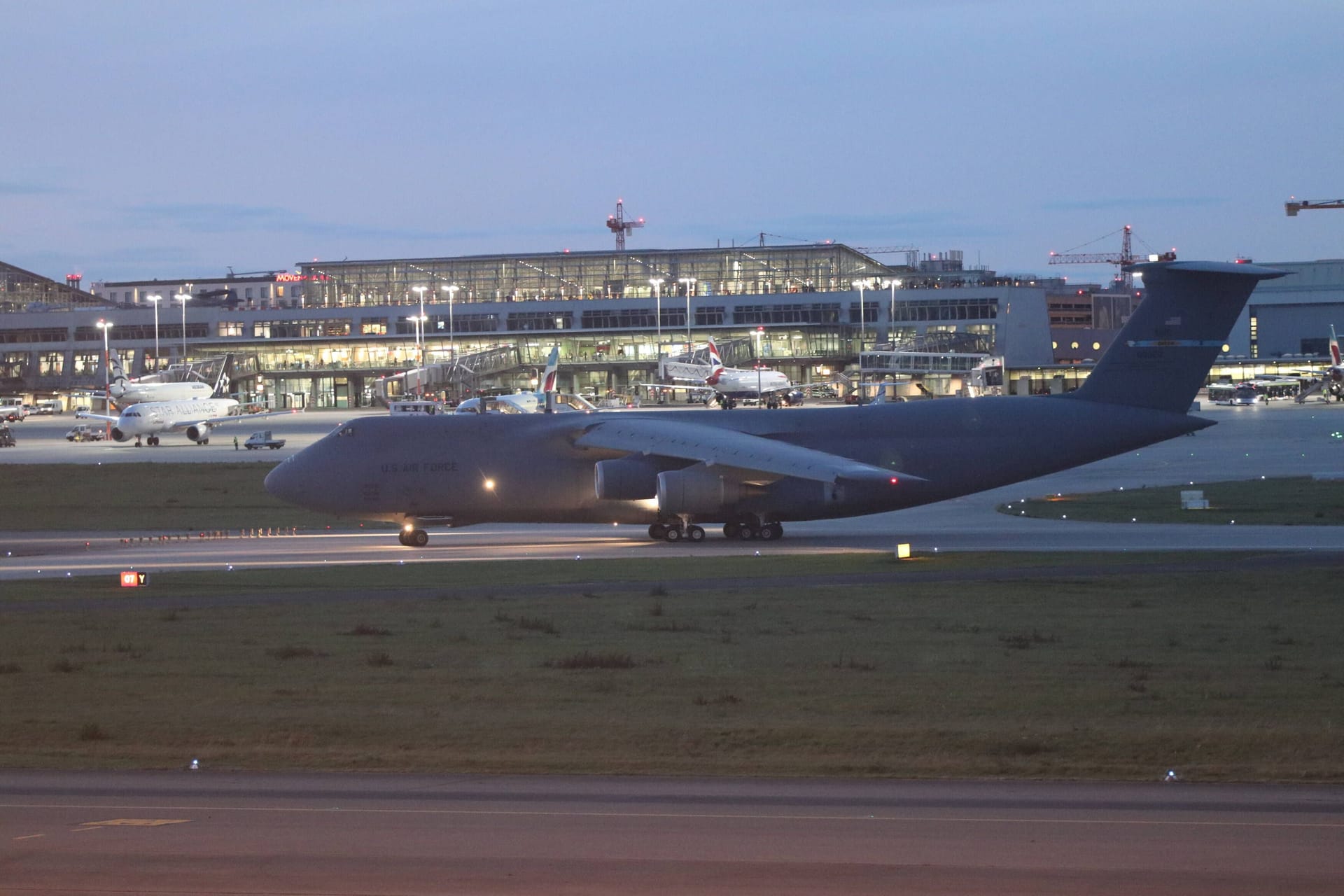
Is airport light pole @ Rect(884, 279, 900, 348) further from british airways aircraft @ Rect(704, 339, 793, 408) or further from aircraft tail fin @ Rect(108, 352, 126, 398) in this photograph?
aircraft tail fin @ Rect(108, 352, 126, 398)

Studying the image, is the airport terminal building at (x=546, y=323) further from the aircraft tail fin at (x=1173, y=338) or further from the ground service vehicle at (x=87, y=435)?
the aircraft tail fin at (x=1173, y=338)

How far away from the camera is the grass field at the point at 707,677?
14.9m

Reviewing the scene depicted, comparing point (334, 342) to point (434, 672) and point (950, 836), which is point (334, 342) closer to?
point (434, 672)

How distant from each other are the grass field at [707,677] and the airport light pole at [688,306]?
102m

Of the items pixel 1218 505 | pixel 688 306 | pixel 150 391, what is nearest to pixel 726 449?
pixel 1218 505

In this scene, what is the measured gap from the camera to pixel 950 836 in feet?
37.1

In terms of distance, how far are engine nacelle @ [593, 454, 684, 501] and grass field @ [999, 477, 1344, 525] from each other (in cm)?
1229

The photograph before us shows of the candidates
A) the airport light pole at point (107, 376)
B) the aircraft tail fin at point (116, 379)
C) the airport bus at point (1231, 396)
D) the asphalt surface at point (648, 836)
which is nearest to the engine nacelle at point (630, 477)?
the asphalt surface at point (648, 836)

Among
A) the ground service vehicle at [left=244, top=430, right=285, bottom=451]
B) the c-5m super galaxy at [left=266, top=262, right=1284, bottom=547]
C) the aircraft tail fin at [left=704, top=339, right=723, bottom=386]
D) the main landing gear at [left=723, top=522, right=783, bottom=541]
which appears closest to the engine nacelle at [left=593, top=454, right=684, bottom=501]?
the c-5m super galaxy at [left=266, top=262, right=1284, bottom=547]

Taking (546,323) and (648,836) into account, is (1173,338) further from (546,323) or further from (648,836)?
(546,323)

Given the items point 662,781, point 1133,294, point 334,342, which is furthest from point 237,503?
point 1133,294

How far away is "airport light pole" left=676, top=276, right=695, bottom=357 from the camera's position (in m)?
129

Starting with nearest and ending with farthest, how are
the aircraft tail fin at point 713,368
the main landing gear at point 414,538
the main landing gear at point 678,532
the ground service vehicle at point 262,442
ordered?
1. the main landing gear at point 678,532
2. the main landing gear at point 414,538
3. the ground service vehicle at point 262,442
4. the aircraft tail fin at point 713,368

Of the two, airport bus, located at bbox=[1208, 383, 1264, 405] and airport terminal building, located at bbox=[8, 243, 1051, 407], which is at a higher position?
airport terminal building, located at bbox=[8, 243, 1051, 407]
